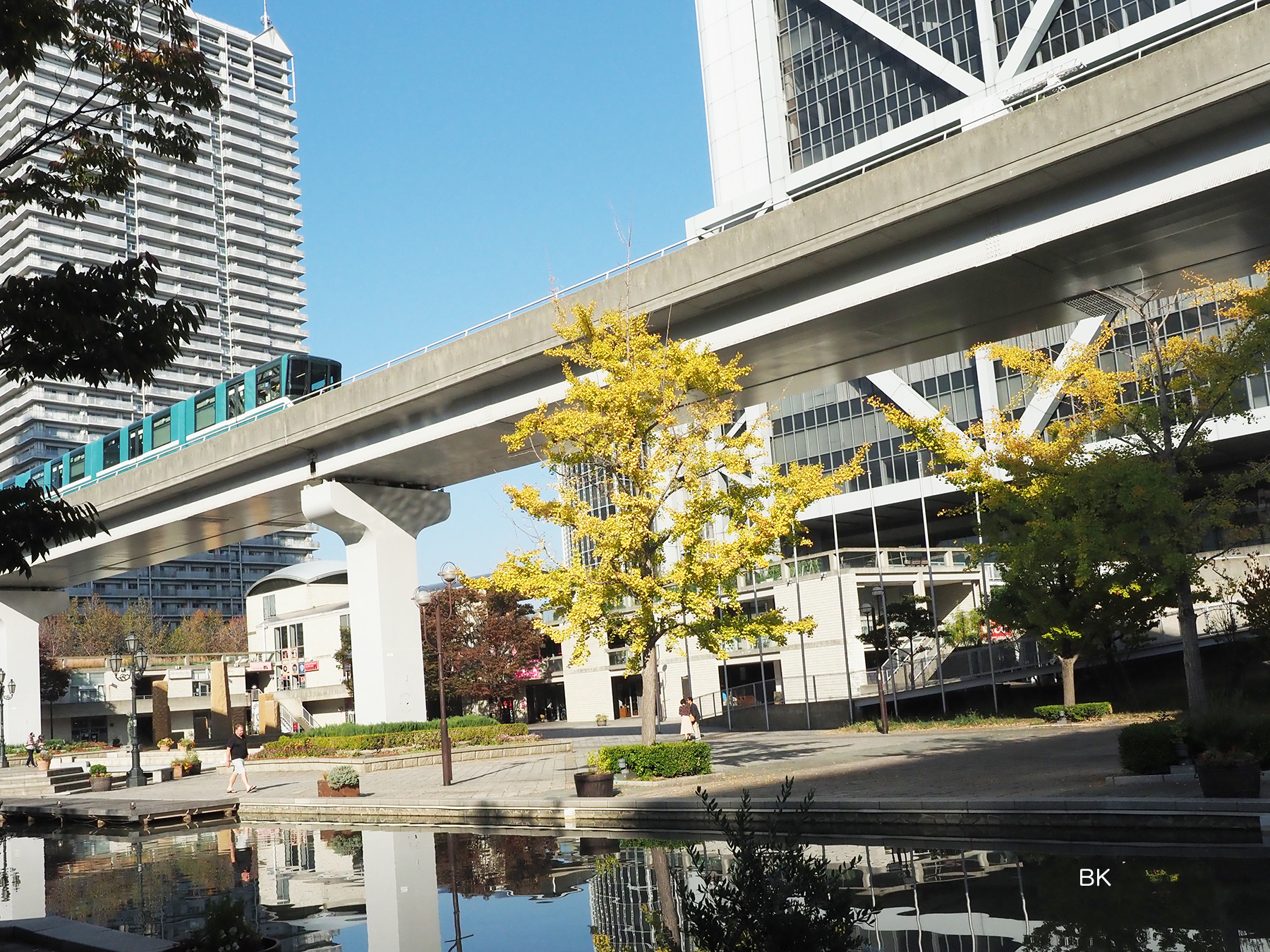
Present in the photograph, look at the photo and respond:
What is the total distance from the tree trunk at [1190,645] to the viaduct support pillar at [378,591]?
20.9 metres

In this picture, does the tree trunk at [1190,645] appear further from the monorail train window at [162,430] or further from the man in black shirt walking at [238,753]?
the monorail train window at [162,430]

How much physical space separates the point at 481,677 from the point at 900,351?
127 ft

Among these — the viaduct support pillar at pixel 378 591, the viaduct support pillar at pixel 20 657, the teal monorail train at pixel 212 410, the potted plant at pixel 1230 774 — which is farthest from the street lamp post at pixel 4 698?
the potted plant at pixel 1230 774

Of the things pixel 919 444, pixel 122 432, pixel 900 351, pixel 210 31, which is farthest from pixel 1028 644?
pixel 210 31

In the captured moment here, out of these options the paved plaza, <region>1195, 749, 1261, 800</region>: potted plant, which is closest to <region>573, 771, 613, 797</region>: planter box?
the paved plaza

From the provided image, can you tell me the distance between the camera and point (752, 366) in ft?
74.8

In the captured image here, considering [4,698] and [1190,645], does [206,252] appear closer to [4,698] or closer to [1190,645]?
[4,698]

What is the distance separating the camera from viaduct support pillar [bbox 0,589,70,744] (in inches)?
1948

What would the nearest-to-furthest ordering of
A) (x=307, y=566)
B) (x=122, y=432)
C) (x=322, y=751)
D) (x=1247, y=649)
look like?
(x=322, y=751) → (x=1247, y=649) → (x=122, y=432) → (x=307, y=566)

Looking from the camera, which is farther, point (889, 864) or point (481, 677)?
point (481, 677)

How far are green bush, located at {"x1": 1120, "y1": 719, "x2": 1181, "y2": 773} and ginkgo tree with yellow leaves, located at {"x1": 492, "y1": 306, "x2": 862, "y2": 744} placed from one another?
781 cm

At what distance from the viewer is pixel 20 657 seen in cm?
5041

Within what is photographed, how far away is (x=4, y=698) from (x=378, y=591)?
76.4ft

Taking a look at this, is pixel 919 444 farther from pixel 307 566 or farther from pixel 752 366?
pixel 307 566
